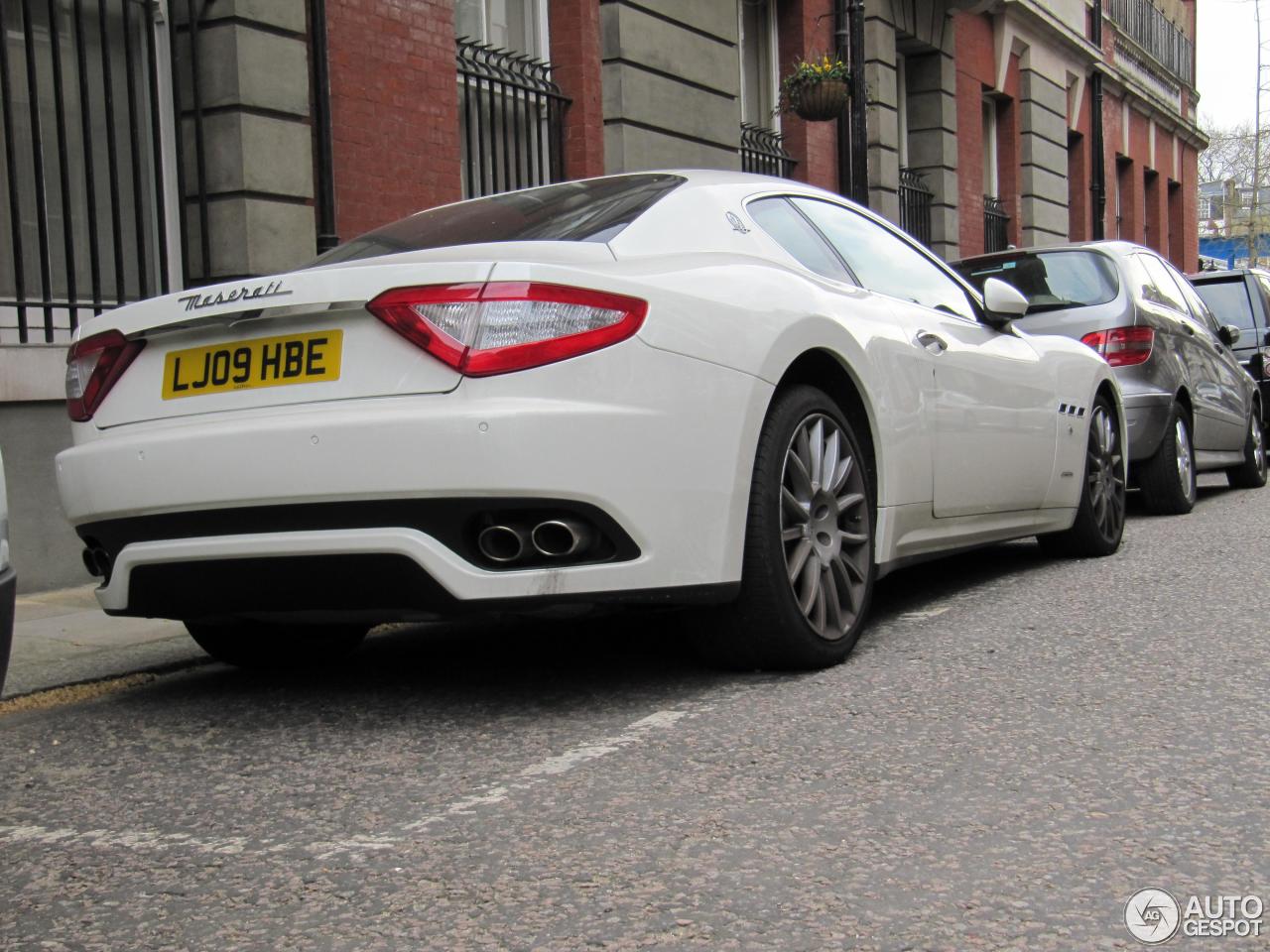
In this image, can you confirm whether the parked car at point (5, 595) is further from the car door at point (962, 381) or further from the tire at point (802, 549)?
the car door at point (962, 381)

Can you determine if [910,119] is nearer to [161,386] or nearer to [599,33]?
[599,33]

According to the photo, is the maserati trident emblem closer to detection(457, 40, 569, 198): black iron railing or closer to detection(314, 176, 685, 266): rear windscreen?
→ detection(314, 176, 685, 266): rear windscreen

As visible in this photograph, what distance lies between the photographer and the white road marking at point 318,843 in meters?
2.75

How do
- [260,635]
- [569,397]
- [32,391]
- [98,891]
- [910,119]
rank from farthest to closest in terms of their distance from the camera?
[910,119] < [32,391] < [260,635] < [569,397] < [98,891]

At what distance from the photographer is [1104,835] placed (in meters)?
2.63

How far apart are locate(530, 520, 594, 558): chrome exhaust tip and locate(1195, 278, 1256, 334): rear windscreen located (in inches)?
435

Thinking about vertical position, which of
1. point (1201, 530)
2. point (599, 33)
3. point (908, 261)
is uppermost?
point (599, 33)

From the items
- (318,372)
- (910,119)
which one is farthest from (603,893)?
(910,119)

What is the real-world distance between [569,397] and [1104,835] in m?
1.49

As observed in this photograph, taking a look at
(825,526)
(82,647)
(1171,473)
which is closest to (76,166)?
(82,647)

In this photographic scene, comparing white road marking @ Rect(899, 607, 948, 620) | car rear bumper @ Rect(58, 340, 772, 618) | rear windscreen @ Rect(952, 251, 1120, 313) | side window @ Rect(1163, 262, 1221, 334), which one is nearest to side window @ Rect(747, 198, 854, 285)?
car rear bumper @ Rect(58, 340, 772, 618)

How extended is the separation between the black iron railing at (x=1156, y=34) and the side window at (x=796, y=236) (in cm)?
2412

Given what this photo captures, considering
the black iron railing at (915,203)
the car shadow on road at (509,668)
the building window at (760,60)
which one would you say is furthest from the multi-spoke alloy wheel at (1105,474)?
the black iron railing at (915,203)

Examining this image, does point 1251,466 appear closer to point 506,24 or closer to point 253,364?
point 506,24
